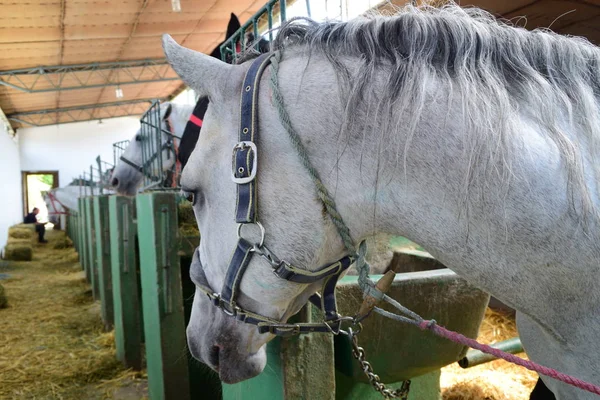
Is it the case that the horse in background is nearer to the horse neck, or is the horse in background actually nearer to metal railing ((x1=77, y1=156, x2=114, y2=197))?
metal railing ((x1=77, y1=156, x2=114, y2=197))

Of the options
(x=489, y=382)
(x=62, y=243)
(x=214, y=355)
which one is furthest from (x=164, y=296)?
(x=62, y=243)

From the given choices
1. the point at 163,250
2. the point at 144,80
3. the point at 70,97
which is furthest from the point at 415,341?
the point at 70,97

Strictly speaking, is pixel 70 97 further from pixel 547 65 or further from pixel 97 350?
pixel 547 65

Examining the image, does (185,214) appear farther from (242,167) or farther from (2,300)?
(2,300)

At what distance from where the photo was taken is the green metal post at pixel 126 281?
3.64 metres

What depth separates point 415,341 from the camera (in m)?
1.53

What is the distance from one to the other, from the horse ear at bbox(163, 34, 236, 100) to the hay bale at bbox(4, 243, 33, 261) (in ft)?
38.7

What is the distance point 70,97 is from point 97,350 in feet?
48.1

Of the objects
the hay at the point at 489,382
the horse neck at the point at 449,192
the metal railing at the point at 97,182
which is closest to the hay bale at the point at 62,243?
the metal railing at the point at 97,182

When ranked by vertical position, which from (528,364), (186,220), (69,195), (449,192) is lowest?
(528,364)

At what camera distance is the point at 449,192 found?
82 centimetres

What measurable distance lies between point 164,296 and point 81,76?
13352 millimetres

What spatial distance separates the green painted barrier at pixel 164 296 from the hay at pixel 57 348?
3.18ft

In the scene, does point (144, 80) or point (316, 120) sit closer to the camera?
point (316, 120)
